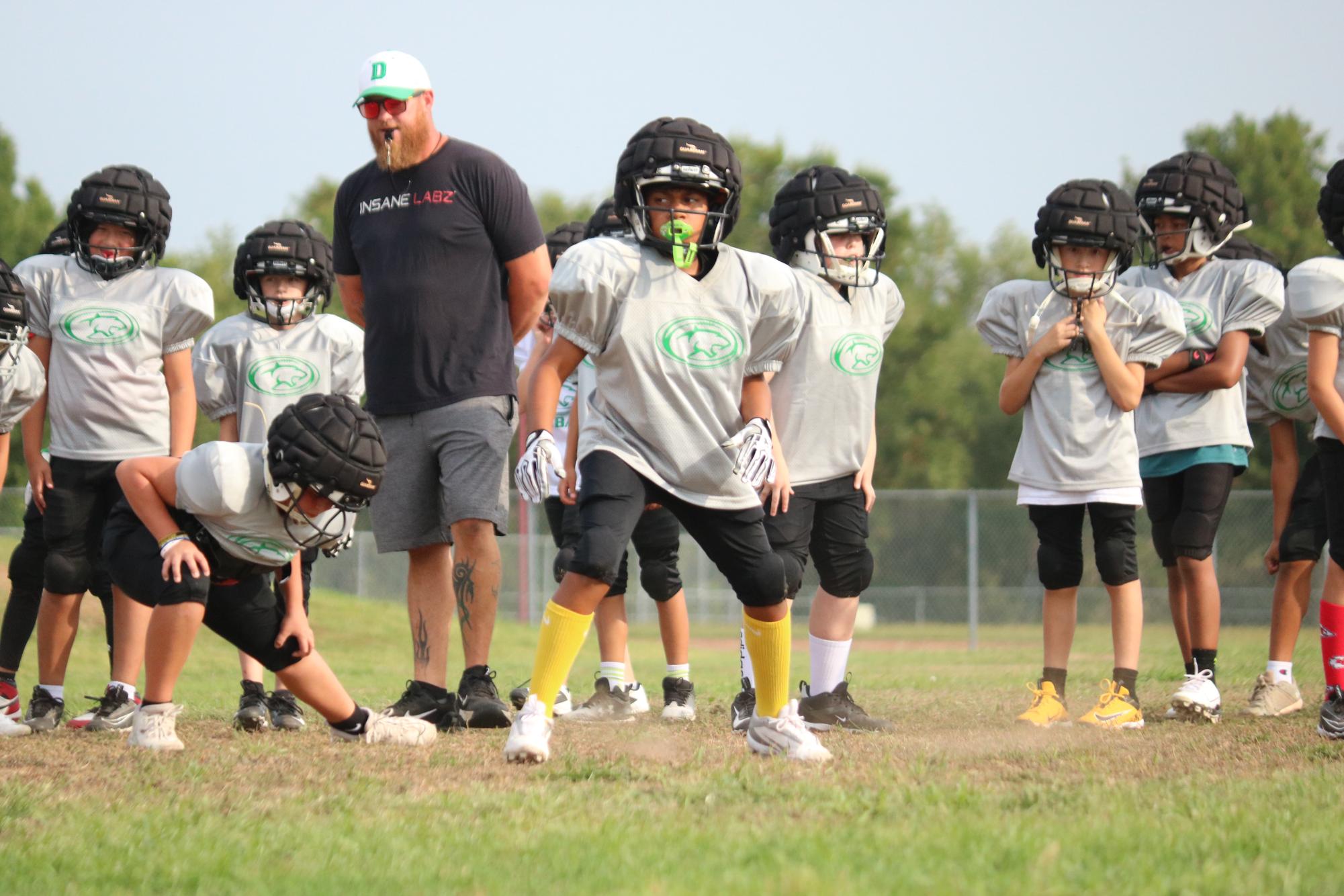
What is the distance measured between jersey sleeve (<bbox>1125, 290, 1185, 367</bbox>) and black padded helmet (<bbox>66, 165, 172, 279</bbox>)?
4443 millimetres

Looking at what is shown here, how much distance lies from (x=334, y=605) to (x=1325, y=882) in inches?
670

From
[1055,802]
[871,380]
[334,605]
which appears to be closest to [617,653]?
[871,380]

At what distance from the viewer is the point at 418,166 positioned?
6.07 meters

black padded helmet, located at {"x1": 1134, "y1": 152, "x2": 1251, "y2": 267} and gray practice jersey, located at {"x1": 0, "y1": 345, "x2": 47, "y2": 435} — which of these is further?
black padded helmet, located at {"x1": 1134, "y1": 152, "x2": 1251, "y2": 267}

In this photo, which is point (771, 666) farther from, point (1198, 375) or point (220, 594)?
point (1198, 375)

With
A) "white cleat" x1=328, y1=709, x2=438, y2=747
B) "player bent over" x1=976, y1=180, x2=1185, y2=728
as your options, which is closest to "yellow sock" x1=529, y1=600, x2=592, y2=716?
"white cleat" x1=328, y1=709, x2=438, y2=747

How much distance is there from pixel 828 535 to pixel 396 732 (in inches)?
80.9

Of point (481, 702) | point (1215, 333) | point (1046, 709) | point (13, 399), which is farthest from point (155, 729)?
point (1215, 333)

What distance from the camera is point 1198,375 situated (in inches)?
266

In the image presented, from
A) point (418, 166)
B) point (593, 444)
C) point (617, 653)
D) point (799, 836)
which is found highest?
point (418, 166)

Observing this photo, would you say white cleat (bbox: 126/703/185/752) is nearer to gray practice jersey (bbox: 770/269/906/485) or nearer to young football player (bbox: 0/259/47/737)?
young football player (bbox: 0/259/47/737)

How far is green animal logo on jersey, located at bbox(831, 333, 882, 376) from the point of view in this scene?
6332 mm

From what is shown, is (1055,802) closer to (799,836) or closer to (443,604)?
(799,836)

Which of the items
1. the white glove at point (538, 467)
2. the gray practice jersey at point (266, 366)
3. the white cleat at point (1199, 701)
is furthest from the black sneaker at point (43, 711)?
the white cleat at point (1199, 701)
